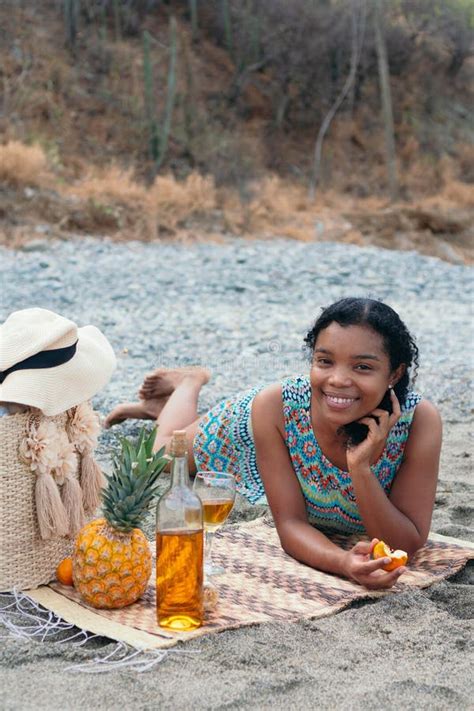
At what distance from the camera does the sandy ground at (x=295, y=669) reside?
2.49 metres

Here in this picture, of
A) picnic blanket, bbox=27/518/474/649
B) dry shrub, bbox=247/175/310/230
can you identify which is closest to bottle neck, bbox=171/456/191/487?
picnic blanket, bbox=27/518/474/649

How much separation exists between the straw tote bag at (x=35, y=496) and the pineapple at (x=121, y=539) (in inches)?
7.2

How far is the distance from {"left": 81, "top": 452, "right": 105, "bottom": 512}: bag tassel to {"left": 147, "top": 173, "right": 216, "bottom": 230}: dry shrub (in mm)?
12071

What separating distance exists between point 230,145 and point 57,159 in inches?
222

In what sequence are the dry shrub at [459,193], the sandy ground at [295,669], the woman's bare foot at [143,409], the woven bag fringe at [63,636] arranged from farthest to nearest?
1. the dry shrub at [459,193]
2. the woman's bare foot at [143,409]
3. the woven bag fringe at [63,636]
4. the sandy ground at [295,669]

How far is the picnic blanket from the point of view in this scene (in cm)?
299

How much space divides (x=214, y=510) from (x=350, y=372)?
753 mm

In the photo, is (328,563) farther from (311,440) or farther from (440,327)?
(440,327)

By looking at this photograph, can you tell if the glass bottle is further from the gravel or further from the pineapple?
the gravel

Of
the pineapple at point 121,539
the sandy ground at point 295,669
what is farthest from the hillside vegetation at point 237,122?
the sandy ground at point 295,669

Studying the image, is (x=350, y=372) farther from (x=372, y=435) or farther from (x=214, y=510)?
(x=214, y=510)

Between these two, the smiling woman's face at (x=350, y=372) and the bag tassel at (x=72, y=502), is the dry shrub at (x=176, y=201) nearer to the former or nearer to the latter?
the smiling woman's face at (x=350, y=372)

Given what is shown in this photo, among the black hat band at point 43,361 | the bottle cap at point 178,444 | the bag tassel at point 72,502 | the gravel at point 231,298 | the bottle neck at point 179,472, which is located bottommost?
the gravel at point 231,298

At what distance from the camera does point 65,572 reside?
334 centimetres
